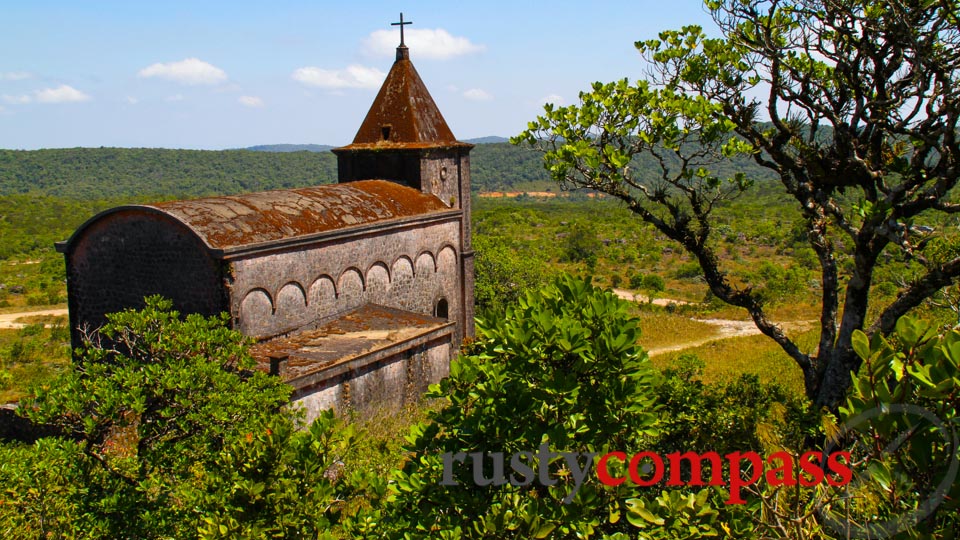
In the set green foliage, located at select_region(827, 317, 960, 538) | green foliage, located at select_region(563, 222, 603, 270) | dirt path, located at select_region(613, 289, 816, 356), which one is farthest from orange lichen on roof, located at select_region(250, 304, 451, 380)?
green foliage, located at select_region(563, 222, 603, 270)

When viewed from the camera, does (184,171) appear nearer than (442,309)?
No

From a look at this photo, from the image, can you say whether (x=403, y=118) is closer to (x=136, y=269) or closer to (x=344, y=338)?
(x=344, y=338)

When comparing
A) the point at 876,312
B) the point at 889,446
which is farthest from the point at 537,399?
the point at 876,312

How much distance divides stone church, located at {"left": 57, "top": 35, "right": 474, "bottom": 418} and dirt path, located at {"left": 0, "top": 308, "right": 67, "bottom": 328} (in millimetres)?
19902

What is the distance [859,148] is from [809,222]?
3.44ft

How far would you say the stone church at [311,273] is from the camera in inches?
519

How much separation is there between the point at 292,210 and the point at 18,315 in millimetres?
24572

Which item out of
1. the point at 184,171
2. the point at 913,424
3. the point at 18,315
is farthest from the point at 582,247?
the point at 184,171

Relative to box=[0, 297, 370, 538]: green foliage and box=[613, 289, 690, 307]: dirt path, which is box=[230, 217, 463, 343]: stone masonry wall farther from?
box=[613, 289, 690, 307]: dirt path

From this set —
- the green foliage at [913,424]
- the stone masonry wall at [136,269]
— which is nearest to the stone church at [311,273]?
the stone masonry wall at [136,269]

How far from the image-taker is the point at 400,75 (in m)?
19.8

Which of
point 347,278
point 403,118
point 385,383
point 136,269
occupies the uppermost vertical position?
point 403,118

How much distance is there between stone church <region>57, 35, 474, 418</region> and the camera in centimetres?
1318

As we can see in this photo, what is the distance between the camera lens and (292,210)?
15.0 m
